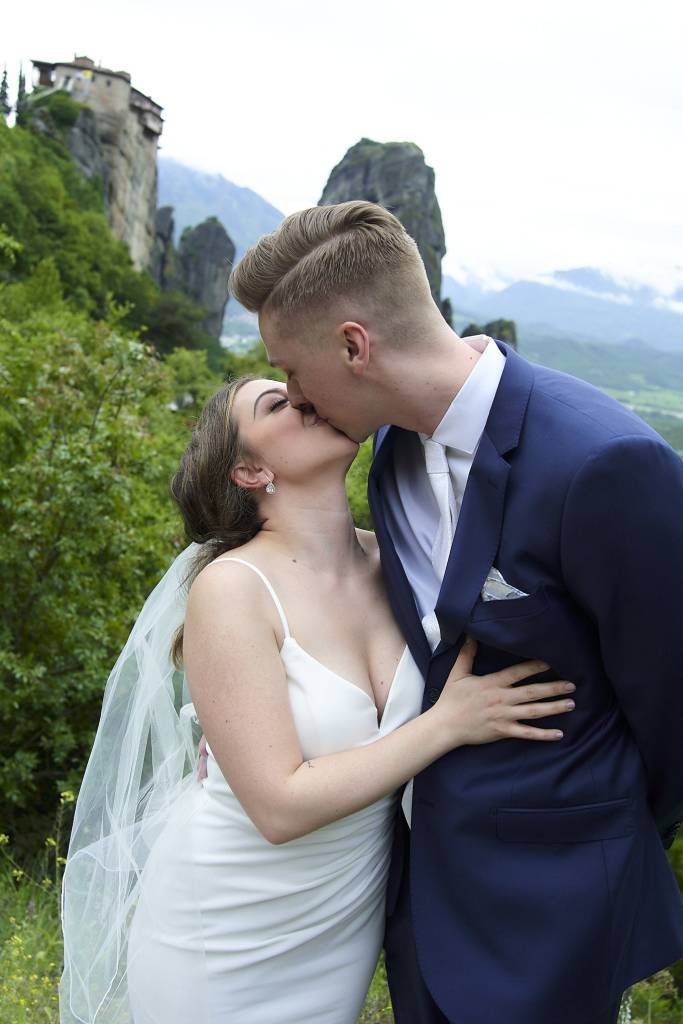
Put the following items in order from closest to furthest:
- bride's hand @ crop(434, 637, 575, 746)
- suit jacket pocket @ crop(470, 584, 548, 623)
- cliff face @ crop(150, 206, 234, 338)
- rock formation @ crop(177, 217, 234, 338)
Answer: suit jacket pocket @ crop(470, 584, 548, 623), bride's hand @ crop(434, 637, 575, 746), cliff face @ crop(150, 206, 234, 338), rock formation @ crop(177, 217, 234, 338)

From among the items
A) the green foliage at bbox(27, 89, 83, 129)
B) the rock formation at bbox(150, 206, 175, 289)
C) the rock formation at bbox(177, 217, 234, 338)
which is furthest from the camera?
the rock formation at bbox(177, 217, 234, 338)

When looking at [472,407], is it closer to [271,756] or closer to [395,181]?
[271,756]

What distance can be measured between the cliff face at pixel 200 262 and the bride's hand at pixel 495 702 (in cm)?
8415

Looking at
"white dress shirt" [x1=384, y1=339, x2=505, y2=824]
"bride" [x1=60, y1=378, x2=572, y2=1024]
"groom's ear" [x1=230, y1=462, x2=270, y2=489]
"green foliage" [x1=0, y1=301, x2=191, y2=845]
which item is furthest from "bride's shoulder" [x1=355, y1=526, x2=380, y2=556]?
"green foliage" [x1=0, y1=301, x2=191, y2=845]

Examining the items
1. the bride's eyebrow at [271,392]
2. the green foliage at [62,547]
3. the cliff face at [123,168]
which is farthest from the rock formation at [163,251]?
the bride's eyebrow at [271,392]

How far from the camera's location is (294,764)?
275 cm

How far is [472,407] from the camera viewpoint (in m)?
2.75

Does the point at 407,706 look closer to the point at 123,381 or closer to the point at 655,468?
the point at 655,468

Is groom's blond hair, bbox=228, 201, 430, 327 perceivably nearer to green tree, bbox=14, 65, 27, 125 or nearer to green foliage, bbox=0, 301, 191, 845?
green foliage, bbox=0, 301, 191, 845

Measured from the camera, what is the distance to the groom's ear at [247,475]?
3227 millimetres

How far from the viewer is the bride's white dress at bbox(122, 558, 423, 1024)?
2.91 metres

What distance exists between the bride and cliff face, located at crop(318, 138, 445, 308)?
7162cm

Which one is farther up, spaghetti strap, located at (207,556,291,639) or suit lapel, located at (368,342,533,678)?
suit lapel, located at (368,342,533,678)

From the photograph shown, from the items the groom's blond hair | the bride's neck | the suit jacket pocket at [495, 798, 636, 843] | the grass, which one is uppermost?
the groom's blond hair
